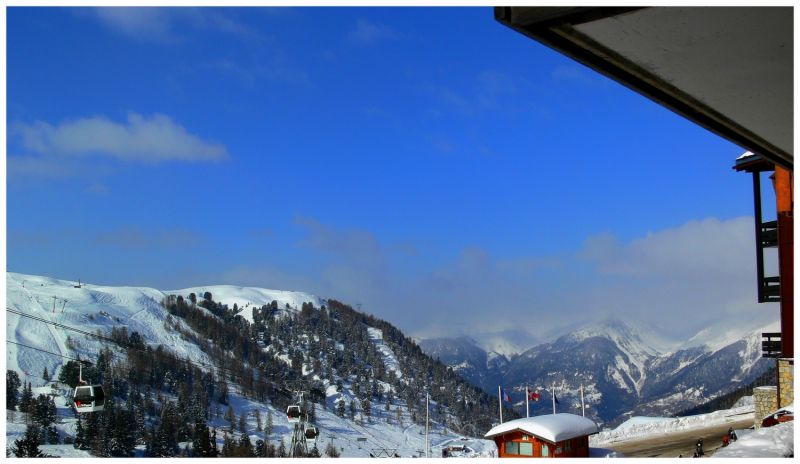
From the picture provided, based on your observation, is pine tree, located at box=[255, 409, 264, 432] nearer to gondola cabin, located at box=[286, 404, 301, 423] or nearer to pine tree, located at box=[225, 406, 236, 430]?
pine tree, located at box=[225, 406, 236, 430]

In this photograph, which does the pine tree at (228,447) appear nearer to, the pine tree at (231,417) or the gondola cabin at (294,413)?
the pine tree at (231,417)

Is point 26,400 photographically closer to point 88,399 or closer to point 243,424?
point 243,424

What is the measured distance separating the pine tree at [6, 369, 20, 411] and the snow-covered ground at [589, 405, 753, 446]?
7311cm

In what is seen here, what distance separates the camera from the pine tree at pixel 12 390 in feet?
284

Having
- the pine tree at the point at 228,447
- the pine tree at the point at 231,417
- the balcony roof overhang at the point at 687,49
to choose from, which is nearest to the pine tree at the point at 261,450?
the pine tree at the point at 228,447

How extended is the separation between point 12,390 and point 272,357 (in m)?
66.2

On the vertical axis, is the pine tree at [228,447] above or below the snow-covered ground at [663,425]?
below

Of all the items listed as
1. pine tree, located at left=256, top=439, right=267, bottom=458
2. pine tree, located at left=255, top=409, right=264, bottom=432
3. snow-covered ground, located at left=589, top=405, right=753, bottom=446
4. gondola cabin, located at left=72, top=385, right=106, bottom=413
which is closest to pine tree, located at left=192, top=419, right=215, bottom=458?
pine tree, located at left=256, top=439, right=267, bottom=458

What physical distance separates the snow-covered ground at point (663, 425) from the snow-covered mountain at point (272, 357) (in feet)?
121

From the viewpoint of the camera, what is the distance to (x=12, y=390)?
3578 inches

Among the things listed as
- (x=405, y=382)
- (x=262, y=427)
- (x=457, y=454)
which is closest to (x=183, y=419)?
(x=262, y=427)

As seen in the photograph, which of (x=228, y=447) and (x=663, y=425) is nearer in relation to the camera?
(x=663, y=425)

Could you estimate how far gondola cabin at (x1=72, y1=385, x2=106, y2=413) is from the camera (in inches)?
1232

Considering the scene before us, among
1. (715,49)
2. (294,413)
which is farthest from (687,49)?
(294,413)
